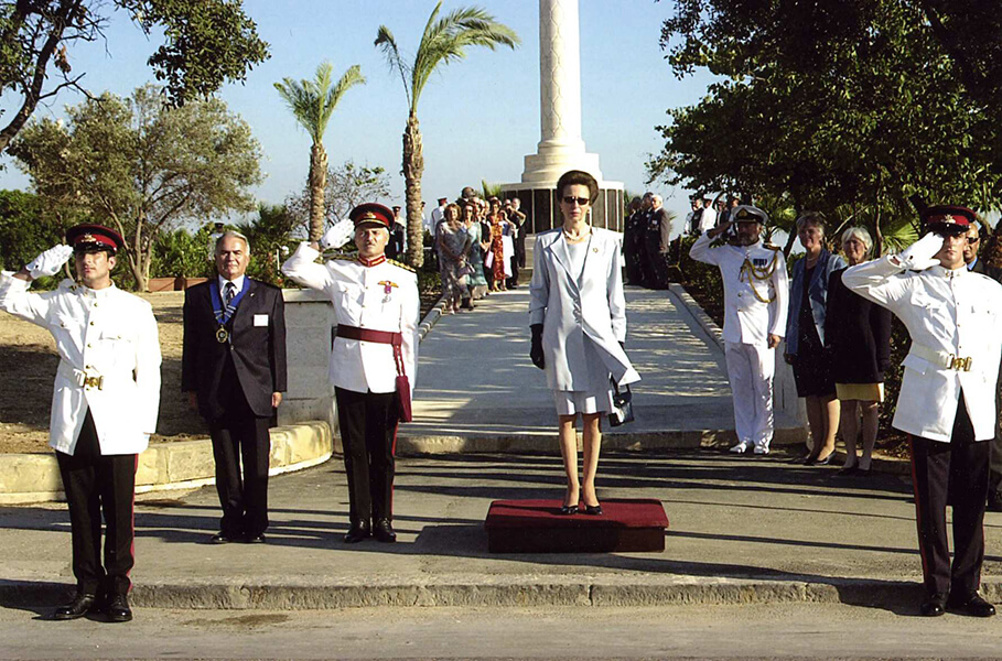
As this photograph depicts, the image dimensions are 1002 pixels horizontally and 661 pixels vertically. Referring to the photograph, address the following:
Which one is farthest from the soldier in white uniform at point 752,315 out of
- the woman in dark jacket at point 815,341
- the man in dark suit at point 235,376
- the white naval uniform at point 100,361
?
the white naval uniform at point 100,361

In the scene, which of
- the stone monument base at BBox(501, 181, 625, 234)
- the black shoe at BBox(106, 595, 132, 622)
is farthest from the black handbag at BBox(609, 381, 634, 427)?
the stone monument base at BBox(501, 181, 625, 234)

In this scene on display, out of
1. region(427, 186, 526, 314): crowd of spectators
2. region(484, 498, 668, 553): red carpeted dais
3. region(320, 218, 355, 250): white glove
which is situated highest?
region(427, 186, 526, 314): crowd of spectators

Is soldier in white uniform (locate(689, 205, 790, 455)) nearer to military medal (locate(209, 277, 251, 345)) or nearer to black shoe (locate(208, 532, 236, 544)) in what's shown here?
military medal (locate(209, 277, 251, 345))

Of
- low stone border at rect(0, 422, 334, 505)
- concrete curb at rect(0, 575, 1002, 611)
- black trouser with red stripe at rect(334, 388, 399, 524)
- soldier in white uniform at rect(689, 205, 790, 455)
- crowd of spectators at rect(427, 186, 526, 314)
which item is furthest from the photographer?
crowd of spectators at rect(427, 186, 526, 314)

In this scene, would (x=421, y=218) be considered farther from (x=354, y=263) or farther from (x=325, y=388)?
(x=354, y=263)

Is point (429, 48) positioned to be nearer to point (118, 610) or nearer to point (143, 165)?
point (143, 165)

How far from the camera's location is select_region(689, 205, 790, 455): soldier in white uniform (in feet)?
38.3

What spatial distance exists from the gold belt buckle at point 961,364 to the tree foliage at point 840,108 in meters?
5.06

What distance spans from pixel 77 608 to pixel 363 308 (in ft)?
7.75

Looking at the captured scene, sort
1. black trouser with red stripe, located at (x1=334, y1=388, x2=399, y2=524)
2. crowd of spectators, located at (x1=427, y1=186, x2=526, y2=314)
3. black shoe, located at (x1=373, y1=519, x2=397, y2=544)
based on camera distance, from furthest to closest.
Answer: crowd of spectators, located at (x1=427, y1=186, x2=526, y2=314)
black trouser with red stripe, located at (x1=334, y1=388, x2=399, y2=524)
black shoe, located at (x1=373, y1=519, x2=397, y2=544)

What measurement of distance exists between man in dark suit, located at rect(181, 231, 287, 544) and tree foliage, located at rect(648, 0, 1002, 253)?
617 centimetres

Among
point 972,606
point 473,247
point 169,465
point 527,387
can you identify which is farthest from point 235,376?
point 473,247

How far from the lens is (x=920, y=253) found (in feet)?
22.1

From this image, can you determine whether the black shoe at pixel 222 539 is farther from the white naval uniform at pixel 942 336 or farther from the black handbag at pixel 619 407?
the white naval uniform at pixel 942 336
